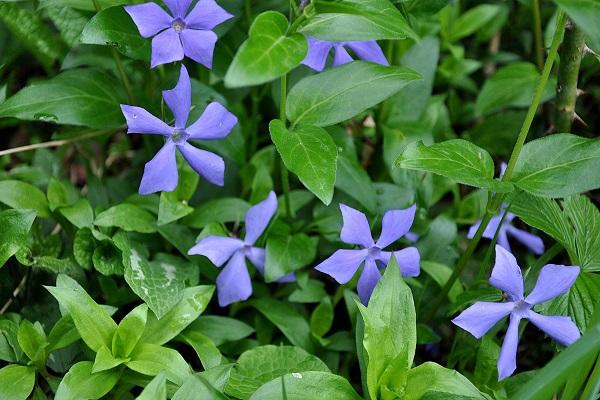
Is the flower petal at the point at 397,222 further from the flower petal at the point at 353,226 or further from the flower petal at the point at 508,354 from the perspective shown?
the flower petal at the point at 508,354

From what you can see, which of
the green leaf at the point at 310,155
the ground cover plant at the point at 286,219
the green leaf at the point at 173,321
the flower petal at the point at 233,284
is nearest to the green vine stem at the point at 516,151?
the ground cover plant at the point at 286,219

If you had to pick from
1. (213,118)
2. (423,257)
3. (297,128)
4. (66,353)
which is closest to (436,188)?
(423,257)

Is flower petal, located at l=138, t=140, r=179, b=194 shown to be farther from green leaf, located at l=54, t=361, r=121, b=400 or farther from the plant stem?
the plant stem

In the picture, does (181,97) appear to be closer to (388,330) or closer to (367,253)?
(367,253)

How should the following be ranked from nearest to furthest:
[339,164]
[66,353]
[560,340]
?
[560,340]
[66,353]
[339,164]

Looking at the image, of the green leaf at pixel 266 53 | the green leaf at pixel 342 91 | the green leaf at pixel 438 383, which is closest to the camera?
the green leaf at pixel 266 53

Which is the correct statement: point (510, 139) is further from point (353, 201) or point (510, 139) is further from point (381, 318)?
point (381, 318)

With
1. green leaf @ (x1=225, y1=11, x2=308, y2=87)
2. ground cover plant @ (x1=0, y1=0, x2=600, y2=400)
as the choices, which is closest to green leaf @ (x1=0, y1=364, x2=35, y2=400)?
ground cover plant @ (x1=0, y1=0, x2=600, y2=400)
